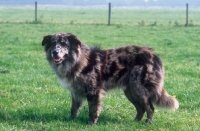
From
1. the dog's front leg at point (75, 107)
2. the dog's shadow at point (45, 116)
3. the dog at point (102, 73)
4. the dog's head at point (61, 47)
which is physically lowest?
the dog's shadow at point (45, 116)

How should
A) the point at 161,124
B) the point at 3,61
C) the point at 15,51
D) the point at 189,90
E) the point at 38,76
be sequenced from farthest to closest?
the point at 15,51
the point at 3,61
the point at 38,76
the point at 189,90
the point at 161,124

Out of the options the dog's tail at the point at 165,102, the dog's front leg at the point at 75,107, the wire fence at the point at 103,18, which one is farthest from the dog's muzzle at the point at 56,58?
the wire fence at the point at 103,18

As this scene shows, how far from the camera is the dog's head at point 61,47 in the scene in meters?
7.76

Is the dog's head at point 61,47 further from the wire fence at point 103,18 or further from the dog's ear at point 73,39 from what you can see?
the wire fence at point 103,18

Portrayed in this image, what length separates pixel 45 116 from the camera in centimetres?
818

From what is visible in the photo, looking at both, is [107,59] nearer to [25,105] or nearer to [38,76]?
[25,105]

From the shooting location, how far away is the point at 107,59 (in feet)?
26.8

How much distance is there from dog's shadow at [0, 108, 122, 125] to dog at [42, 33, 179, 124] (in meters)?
0.28

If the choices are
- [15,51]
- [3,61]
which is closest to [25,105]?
[3,61]

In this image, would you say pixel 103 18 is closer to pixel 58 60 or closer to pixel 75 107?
pixel 75 107

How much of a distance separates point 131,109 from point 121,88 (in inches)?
34.7

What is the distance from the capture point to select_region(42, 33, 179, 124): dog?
7.89 meters

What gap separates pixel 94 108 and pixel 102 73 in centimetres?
65

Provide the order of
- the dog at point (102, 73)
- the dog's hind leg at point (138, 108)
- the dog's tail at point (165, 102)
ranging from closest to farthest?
1. the dog at point (102, 73)
2. the dog's tail at point (165, 102)
3. the dog's hind leg at point (138, 108)
